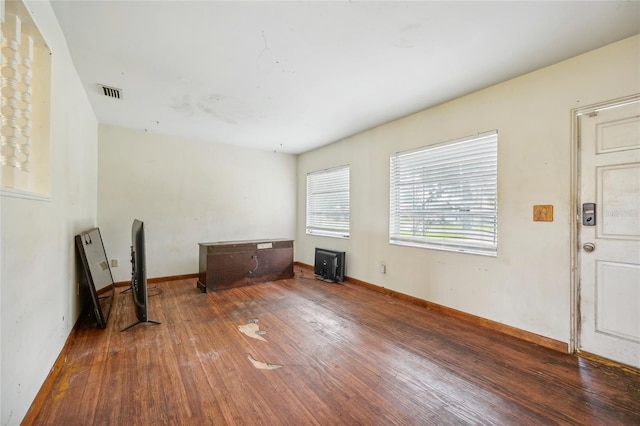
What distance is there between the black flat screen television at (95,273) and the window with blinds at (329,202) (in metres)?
3.46

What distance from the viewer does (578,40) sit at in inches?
80.7

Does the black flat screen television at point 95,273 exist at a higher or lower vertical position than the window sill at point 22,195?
lower

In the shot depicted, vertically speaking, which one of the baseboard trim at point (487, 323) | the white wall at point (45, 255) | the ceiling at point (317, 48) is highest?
the ceiling at point (317, 48)

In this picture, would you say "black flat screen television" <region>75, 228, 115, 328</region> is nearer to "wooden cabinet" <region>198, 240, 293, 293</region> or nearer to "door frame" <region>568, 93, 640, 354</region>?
"wooden cabinet" <region>198, 240, 293, 293</region>

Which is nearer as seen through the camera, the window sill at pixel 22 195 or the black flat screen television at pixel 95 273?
the window sill at pixel 22 195

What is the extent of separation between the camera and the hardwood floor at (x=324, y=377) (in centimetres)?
155

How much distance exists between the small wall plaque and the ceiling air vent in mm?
4519

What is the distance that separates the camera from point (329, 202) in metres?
5.19

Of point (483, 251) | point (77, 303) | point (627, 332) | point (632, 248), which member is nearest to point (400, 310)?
point (483, 251)

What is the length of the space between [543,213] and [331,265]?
2.97m

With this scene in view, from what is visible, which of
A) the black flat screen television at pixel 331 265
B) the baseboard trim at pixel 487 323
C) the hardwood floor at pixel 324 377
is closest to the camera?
the hardwood floor at pixel 324 377

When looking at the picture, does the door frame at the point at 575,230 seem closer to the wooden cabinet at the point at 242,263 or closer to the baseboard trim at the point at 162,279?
the wooden cabinet at the point at 242,263

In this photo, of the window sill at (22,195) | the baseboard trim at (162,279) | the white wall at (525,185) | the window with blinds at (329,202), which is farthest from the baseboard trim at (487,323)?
the window sill at (22,195)

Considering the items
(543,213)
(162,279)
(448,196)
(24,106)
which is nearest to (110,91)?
(24,106)
